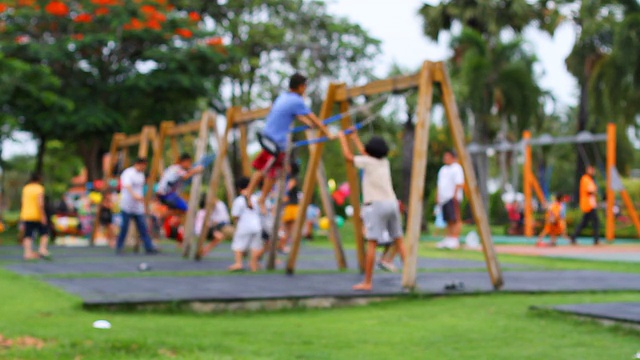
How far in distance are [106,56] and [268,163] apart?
59.7ft

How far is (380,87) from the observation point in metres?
11.8

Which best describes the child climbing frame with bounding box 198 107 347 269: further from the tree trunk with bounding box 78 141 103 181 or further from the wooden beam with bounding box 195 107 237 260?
the tree trunk with bounding box 78 141 103 181

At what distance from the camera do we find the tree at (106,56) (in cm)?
2844

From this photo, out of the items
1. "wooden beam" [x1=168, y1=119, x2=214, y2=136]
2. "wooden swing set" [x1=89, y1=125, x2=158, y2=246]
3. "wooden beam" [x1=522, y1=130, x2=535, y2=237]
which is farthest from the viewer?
"wooden beam" [x1=522, y1=130, x2=535, y2=237]

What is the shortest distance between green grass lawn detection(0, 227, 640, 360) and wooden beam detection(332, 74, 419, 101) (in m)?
2.62

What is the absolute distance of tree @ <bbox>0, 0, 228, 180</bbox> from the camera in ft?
93.3

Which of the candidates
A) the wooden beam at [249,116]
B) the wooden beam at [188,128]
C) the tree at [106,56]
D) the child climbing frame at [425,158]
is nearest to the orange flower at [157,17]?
the tree at [106,56]

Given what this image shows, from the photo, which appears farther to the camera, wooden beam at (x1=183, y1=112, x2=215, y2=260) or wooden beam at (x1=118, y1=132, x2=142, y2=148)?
wooden beam at (x1=118, y1=132, x2=142, y2=148)

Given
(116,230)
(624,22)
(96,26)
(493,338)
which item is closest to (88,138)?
(96,26)

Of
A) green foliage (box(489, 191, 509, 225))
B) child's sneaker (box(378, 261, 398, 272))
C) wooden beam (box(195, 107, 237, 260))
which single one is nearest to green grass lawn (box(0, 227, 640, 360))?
child's sneaker (box(378, 261, 398, 272))

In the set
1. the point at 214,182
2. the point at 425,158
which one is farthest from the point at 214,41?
the point at 425,158

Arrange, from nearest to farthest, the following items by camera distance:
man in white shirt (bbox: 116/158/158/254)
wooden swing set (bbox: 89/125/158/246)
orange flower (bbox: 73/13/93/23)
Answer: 1. man in white shirt (bbox: 116/158/158/254)
2. wooden swing set (bbox: 89/125/158/246)
3. orange flower (bbox: 73/13/93/23)

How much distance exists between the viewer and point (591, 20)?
36.9 metres

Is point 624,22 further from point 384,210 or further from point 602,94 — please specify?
point 384,210
